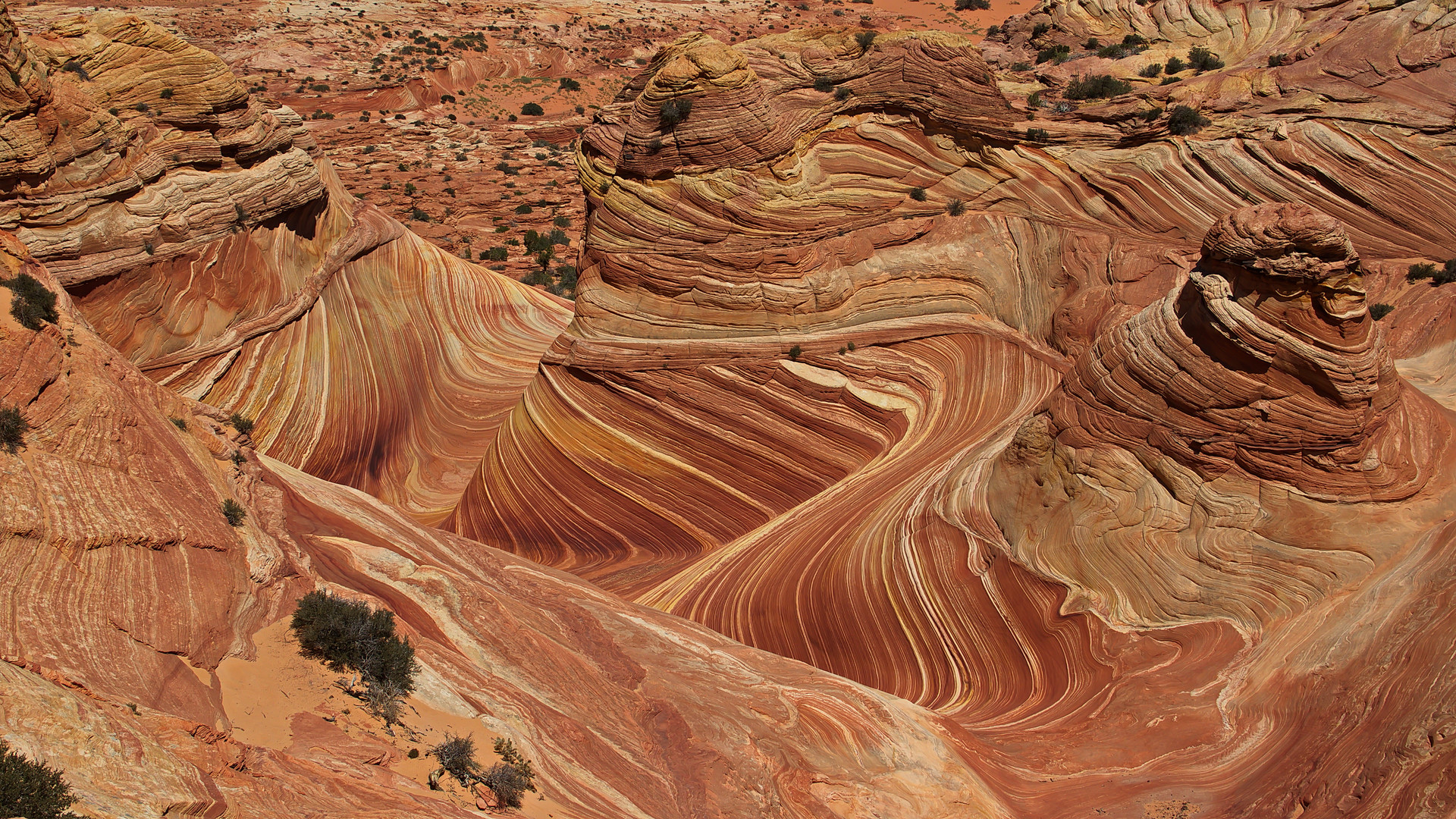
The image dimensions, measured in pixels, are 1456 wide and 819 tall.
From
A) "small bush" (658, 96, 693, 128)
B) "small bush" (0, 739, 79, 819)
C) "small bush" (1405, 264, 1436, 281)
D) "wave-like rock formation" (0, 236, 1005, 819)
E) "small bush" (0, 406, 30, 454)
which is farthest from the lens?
"small bush" (1405, 264, 1436, 281)

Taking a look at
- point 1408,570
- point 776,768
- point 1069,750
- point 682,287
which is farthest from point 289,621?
point 1408,570

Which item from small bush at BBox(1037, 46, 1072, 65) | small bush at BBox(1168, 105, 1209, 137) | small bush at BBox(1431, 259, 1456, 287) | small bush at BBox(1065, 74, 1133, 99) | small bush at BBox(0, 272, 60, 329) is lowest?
small bush at BBox(0, 272, 60, 329)

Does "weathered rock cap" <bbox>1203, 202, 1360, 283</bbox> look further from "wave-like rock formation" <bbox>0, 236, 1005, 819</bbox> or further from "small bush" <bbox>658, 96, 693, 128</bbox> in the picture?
"small bush" <bbox>658, 96, 693, 128</bbox>

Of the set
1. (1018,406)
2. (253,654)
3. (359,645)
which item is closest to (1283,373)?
(1018,406)

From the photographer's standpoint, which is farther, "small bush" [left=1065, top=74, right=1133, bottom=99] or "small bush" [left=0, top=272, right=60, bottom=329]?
"small bush" [left=1065, top=74, right=1133, bottom=99]

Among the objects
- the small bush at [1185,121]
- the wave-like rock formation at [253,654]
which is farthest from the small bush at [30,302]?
the small bush at [1185,121]

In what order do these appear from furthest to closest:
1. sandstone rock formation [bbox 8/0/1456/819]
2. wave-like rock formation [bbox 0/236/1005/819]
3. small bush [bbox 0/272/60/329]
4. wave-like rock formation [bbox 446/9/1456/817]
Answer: wave-like rock formation [bbox 446/9/1456/817]
small bush [bbox 0/272/60/329]
sandstone rock formation [bbox 8/0/1456/819]
wave-like rock formation [bbox 0/236/1005/819]

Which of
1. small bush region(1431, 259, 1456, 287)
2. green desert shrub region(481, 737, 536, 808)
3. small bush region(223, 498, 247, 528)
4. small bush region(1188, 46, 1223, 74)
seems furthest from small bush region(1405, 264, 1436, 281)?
small bush region(223, 498, 247, 528)
